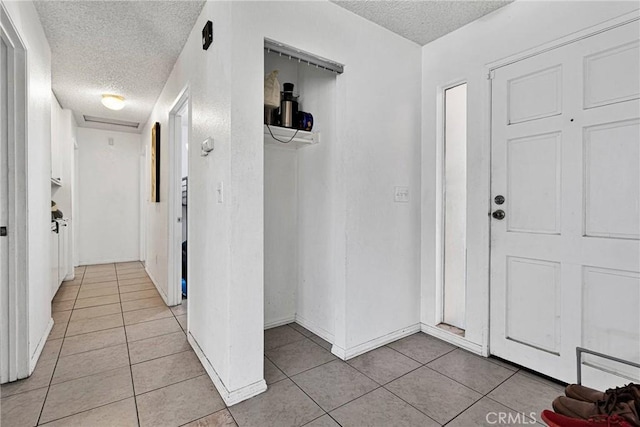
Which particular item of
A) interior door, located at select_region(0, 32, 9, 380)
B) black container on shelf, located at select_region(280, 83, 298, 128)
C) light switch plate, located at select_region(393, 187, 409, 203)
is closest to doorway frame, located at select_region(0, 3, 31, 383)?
interior door, located at select_region(0, 32, 9, 380)

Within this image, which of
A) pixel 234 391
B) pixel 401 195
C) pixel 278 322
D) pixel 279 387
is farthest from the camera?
pixel 278 322

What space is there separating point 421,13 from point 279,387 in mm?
2613

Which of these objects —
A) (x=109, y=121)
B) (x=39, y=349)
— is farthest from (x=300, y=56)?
(x=109, y=121)

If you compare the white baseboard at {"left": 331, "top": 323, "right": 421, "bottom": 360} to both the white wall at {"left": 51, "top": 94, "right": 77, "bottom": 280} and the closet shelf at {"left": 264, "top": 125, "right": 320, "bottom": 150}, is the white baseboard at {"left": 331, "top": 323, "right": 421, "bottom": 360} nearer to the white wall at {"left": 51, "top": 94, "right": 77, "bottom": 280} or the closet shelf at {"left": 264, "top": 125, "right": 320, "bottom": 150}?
the closet shelf at {"left": 264, "top": 125, "right": 320, "bottom": 150}

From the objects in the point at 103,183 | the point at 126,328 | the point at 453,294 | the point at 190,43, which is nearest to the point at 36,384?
the point at 126,328

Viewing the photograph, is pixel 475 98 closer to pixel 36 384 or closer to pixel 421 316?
pixel 421 316

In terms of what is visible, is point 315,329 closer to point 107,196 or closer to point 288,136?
point 288,136

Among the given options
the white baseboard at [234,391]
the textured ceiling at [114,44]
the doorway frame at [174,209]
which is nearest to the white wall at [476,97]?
the white baseboard at [234,391]

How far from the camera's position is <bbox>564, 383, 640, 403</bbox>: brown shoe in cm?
91

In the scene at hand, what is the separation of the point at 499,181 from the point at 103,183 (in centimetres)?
620

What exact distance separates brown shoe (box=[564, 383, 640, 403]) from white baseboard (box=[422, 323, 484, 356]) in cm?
122

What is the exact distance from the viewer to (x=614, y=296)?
5.47 feet

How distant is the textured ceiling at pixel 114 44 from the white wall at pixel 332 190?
0.62ft

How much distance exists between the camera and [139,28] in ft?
7.76
